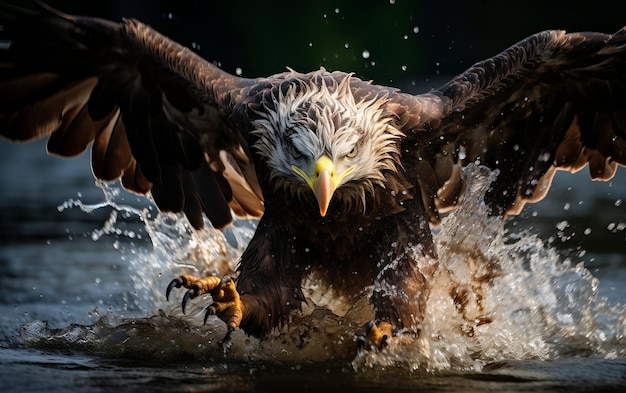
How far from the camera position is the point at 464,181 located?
577 cm

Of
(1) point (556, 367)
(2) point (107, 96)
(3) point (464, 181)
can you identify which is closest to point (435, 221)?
(3) point (464, 181)

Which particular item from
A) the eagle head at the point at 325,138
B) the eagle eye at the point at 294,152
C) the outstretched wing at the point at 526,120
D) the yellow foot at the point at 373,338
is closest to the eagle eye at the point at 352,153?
the eagle head at the point at 325,138

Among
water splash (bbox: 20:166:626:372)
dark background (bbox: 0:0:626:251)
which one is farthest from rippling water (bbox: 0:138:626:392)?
dark background (bbox: 0:0:626:251)

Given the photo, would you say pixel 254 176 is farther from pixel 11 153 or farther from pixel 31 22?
pixel 11 153

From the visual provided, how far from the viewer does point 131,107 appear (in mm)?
6059

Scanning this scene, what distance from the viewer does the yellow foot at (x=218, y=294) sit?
4812mm

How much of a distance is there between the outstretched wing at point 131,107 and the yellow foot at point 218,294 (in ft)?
3.01

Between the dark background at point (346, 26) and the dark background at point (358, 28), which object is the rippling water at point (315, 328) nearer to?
the dark background at point (358, 28)

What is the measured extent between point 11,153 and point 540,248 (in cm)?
824

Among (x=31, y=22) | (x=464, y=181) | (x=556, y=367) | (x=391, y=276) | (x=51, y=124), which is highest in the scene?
(x=31, y=22)

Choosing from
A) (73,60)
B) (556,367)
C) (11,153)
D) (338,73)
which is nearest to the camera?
(556,367)

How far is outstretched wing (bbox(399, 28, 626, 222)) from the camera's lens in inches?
210

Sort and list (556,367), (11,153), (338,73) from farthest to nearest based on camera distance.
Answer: (11,153) → (338,73) → (556,367)

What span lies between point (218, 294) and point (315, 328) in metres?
0.64
